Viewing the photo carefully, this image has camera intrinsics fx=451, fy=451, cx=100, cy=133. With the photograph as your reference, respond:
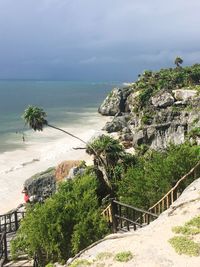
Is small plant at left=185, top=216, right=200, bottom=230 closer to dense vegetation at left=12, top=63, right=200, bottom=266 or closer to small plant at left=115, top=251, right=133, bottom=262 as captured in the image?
small plant at left=115, top=251, right=133, bottom=262

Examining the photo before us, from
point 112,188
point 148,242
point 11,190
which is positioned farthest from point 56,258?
point 11,190

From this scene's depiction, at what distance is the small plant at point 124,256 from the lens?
10391 mm

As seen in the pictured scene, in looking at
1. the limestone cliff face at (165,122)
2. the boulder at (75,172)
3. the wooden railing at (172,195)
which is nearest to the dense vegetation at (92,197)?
the wooden railing at (172,195)

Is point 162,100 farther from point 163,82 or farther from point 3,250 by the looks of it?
point 3,250

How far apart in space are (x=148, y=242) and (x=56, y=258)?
5.00 m

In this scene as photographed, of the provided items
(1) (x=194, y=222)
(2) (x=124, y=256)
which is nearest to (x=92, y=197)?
(1) (x=194, y=222)

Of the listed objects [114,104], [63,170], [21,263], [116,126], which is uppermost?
[114,104]

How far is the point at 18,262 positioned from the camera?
18.0 metres

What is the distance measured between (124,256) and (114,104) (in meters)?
89.3

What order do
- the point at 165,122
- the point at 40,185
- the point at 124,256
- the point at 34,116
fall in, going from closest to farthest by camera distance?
the point at 124,256, the point at 40,185, the point at 34,116, the point at 165,122

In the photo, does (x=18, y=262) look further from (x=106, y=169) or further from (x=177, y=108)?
(x=177, y=108)

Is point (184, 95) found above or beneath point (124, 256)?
above

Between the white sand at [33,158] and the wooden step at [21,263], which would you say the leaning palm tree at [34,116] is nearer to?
the white sand at [33,158]

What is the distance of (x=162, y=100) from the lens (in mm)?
60188
